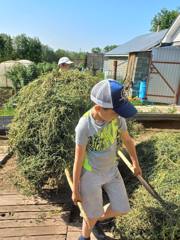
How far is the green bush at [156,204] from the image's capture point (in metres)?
3.01

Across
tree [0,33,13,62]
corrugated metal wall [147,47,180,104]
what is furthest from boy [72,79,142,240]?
tree [0,33,13,62]

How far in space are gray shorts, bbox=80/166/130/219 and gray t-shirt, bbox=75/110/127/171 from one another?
0.07 metres

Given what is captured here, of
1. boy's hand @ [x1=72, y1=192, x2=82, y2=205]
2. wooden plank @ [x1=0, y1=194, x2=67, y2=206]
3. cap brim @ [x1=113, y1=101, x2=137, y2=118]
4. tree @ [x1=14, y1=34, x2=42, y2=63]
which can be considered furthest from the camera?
tree @ [x1=14, y1=34, x2=42, y2=63]

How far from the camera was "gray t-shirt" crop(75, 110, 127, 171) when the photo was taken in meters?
2.55

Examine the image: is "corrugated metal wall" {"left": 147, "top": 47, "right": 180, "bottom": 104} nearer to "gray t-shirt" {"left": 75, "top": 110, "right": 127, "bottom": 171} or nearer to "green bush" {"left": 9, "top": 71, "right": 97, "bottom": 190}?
"green bush" {"left": 9, "top": 71, "right": 97, "bottom": 190}

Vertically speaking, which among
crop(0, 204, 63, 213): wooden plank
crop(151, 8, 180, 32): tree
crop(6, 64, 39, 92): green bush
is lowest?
crop(0, 204, 63, 213): wooden plank

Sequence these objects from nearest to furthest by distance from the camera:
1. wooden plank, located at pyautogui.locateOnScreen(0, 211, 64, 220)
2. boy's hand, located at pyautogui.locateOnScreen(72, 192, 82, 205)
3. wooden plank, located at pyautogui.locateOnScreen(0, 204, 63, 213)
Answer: boy's hand, located at pyautogui.locateOnScreen(72, 192, 82, 205) < wooden plank, located at pyautogui.locateOnScreen(0, 211, 64, 220) < wooden plank, located at pyautogui.locateOnScreen(0, 204, 63, 213)

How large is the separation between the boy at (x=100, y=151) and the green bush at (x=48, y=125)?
901mm

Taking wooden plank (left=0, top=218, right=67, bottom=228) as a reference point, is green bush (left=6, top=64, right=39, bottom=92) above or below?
above

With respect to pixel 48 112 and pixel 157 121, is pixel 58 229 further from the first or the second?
pixel 157 121

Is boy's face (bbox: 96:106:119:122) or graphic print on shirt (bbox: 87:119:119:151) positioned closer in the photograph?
boy's face (bbox: 96:106:119:122)

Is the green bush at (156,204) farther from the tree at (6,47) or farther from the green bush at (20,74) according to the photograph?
the tree at (6,47)

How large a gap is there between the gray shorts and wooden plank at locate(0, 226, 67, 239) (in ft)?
2.27

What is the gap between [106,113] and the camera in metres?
2.44
